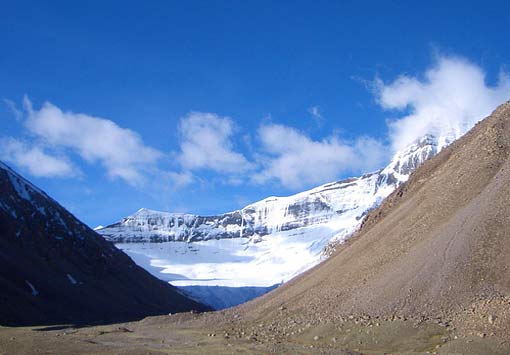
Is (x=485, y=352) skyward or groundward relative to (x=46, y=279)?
groundward

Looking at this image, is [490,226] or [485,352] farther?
[490,226]

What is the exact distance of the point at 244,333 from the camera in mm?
75500

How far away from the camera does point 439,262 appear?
2657 inches

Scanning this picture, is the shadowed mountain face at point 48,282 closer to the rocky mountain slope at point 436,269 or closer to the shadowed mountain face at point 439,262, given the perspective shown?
the rocky mountain slope at point 436,269

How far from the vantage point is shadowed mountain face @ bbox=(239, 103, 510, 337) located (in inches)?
2367

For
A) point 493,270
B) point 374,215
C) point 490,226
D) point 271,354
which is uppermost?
point 374,215

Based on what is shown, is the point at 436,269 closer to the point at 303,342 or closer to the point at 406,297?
the point at 406,297

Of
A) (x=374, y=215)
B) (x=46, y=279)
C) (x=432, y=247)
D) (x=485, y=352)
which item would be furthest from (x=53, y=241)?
(x=485, y=352)

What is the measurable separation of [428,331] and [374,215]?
64.8 meters

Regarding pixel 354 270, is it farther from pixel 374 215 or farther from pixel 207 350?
pixel 374 215

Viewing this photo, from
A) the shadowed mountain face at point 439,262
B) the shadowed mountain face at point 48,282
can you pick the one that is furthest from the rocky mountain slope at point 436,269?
the shadowed mountain face at point 48,282

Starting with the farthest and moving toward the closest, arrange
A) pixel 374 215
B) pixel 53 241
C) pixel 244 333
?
pixel 53 241
pixel 374 215
pixel 244 333

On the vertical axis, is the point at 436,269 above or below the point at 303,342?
above

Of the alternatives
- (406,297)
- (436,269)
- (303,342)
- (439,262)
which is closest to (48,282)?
(303,342)
